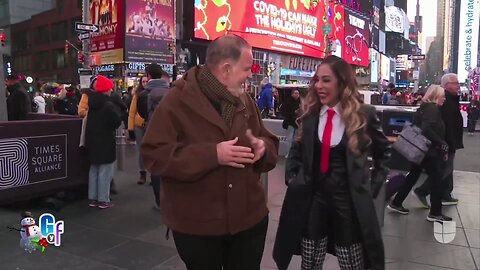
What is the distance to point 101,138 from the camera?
623 cm

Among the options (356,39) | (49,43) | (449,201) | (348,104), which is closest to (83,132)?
(348,104)

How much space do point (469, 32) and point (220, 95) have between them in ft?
312

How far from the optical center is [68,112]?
1264cm

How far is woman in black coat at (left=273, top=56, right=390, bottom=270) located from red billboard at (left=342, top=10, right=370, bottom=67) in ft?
187

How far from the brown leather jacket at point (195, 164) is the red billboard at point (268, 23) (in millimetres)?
30184

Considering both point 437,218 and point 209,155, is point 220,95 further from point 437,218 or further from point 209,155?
point 437,218

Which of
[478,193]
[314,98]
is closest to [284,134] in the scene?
[478,193]

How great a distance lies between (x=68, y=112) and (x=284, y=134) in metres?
6.08

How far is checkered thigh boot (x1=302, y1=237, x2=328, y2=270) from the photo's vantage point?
9.61 feet

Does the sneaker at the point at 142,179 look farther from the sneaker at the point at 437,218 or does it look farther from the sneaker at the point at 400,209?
the sneaker at the point at 437,218

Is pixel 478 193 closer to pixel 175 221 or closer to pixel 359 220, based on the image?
pixel 359 220

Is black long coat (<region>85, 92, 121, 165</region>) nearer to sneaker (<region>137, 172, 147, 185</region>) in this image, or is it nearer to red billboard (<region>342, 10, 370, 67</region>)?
sneaker (<region>137, 172, 147, 185</region>)

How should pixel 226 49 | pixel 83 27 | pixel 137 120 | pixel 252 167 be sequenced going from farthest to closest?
1. pixel 83 27
2. pixel 137 120
3. pixel 252 167
4. pixel 226 49

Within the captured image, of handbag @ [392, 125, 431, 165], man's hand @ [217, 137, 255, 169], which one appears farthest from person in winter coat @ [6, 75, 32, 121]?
man's hand @ [217, 137, 255, 169]
